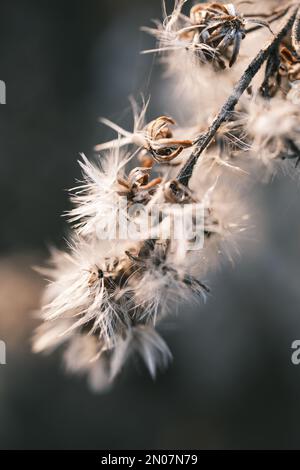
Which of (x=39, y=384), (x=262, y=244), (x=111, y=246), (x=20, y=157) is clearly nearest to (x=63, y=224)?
(x=20, y=157)

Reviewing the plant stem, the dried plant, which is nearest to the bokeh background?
the dried plant

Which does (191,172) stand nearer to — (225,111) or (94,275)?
(225,111)

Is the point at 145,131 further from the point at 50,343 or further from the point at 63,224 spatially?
the point at 63,224

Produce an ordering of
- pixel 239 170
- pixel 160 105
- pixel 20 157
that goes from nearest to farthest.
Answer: pixel 239 170, pixel 160 105, pixel 20 157

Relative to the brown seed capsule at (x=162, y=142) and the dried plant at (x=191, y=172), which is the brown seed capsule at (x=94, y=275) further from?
the brown seed capsule at (x=162, y=142)

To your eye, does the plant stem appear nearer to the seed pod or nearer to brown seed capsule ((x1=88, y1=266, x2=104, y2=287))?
the seed pod
